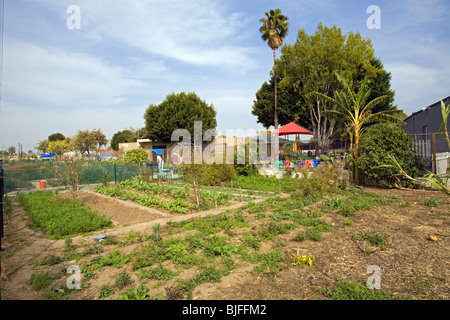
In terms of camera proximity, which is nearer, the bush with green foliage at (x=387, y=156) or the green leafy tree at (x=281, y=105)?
the bush with green foliage at (x=387, y=156)

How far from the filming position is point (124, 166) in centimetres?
1577

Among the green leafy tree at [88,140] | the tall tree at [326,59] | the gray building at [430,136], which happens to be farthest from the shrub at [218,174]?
the green leafy tree at [88,140]

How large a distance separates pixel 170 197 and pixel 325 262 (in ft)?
25.1

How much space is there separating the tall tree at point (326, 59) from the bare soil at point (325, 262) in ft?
57.4

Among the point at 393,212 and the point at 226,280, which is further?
the point at 393,212

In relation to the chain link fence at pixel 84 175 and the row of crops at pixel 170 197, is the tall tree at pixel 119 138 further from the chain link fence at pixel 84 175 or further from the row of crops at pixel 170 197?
the row of crops at pixel 170 197

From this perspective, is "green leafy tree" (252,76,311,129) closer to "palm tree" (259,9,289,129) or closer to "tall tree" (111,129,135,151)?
"palm tree" (259,9,289,129)

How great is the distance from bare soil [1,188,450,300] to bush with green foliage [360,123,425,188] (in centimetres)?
437

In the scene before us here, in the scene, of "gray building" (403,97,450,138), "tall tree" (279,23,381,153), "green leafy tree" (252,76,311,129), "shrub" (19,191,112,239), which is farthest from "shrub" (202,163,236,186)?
"green leafy tree" (252,76,311,129)

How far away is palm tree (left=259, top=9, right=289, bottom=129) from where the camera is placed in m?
24.8

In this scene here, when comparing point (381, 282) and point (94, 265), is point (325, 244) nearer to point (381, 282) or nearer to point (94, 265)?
point (381, 282)

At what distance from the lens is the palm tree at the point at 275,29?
81.5 ft
